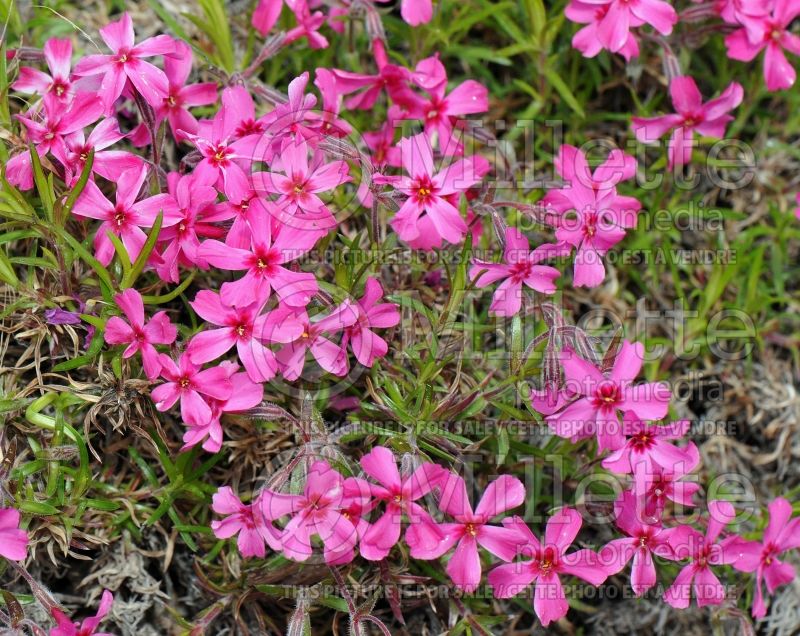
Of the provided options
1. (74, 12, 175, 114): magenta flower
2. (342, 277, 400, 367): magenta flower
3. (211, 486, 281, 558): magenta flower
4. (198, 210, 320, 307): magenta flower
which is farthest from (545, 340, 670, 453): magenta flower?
(74, 12, 175, 114): magenta flower

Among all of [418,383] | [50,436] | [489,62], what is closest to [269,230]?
[418,383]

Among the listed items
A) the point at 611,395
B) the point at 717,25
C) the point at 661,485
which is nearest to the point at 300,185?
the point at 611,395

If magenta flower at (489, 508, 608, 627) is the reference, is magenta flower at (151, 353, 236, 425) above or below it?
above

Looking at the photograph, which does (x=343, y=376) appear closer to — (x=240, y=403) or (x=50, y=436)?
(x=240, y=403)

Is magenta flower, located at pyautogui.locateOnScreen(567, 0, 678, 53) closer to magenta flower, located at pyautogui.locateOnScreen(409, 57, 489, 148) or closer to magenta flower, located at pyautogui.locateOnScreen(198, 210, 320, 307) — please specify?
magenta flower, located at pyautogui.locateOnScreen(409, 57, 489, 148)

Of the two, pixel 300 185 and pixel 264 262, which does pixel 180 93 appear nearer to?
pixel 300 185
